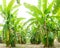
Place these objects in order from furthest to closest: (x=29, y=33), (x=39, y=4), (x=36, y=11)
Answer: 1. (x=29, y=33)
2. (x=39, y=4)
3. (x=36, y=11)

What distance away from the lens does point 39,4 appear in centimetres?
427

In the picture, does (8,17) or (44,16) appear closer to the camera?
(44,16)

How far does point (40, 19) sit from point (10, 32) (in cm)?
73

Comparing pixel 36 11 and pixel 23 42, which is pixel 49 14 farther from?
pixel 23 42

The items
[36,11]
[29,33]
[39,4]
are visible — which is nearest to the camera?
[36,11]

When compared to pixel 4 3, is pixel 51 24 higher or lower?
lower

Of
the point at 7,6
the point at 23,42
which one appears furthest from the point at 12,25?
the point at 23,42

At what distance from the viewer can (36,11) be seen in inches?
157

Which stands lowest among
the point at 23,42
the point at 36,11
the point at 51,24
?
the point at 23,42

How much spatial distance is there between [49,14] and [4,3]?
103 cm

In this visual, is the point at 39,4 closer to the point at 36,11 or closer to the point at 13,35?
the point at 36,11

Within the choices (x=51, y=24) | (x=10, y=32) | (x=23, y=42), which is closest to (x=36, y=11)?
(x=51, y=24)

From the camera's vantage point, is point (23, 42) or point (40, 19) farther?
point (23, 42)

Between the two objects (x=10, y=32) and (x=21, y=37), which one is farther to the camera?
(x=21, y=37)
